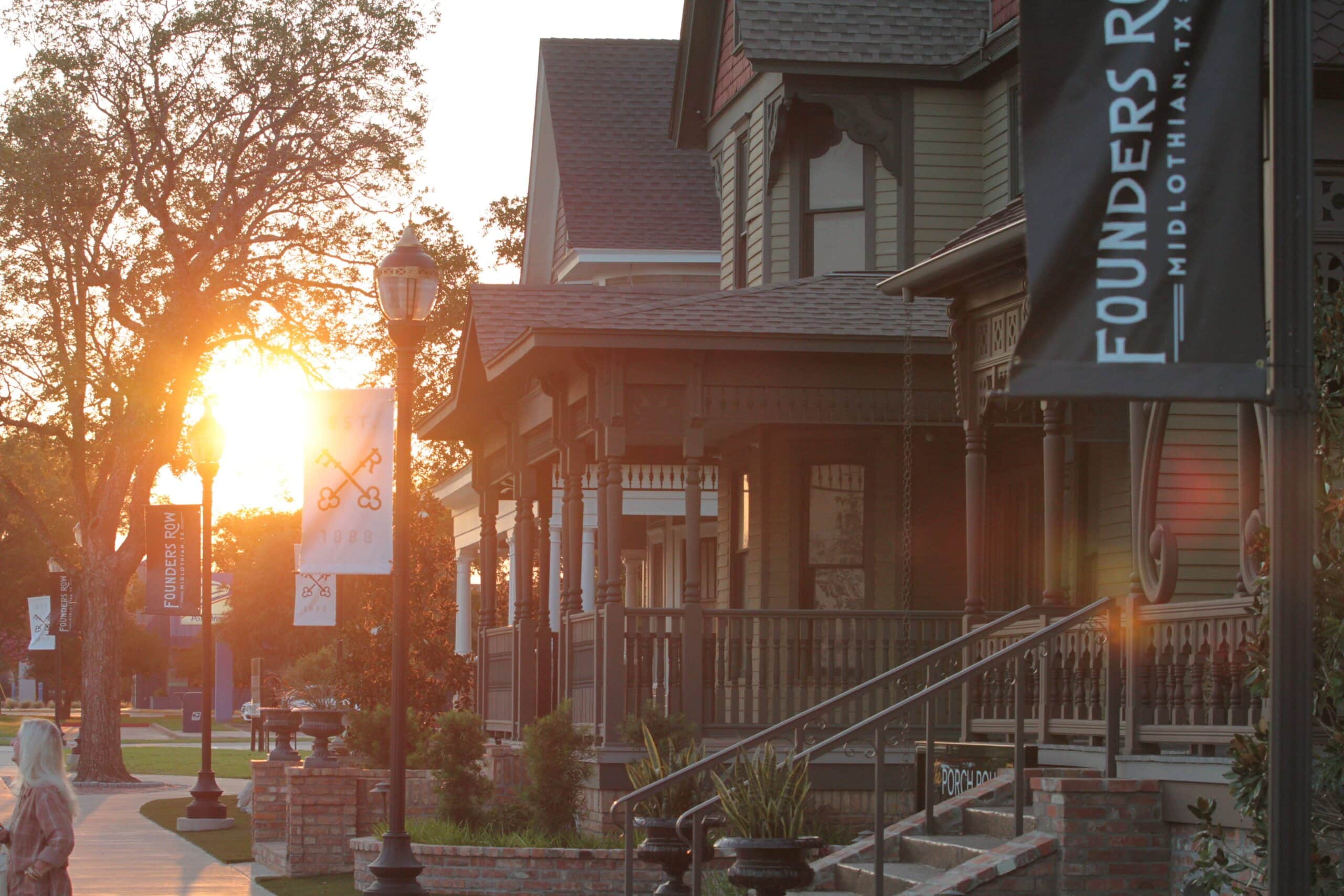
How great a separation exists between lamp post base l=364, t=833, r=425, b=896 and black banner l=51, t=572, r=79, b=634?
2642 cm

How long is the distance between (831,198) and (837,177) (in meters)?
0.26

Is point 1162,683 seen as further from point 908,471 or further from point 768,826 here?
point 908,471

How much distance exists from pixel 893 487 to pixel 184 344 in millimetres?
19706

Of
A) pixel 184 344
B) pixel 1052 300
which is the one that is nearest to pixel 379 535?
pixel 1052 300

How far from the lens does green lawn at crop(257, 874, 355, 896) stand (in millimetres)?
16359

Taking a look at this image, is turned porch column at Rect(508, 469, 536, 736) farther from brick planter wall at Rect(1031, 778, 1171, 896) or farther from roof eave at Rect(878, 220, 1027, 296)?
brick planter wall at Rect(1031, 778, 1171, 896)

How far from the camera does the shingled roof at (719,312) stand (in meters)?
17.1

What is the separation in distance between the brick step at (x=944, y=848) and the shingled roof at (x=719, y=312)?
5599mm

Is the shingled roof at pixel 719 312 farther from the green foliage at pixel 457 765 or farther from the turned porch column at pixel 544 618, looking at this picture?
the green foliage at pixel 457 765

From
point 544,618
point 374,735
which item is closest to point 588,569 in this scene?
point 544,618

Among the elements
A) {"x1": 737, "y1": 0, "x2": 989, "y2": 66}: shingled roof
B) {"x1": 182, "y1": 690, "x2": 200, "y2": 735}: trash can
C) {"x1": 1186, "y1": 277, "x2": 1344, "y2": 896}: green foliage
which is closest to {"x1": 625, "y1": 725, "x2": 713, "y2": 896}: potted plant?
{"x1": 1186, "y1": 277, "x2": 1344, "y2": 896}: green foliage

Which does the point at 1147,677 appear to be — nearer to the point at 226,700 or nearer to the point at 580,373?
the point at 580,373

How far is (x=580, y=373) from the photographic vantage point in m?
18.2

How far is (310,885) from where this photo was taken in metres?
17.0
